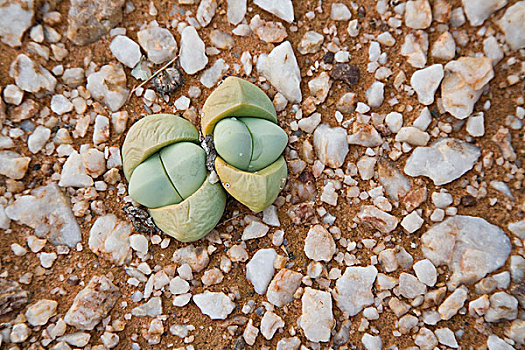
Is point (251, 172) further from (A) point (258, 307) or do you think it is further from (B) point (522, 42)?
(B) point (522, 42)

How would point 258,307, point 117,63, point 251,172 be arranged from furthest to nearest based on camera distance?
point 117,63 < point 258,307 < point 251,172

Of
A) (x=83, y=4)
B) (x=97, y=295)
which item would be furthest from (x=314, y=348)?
(x=83, y=4)

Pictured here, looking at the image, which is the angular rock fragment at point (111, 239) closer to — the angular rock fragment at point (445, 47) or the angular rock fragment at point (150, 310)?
the angular rock fragment at point (150, 310)

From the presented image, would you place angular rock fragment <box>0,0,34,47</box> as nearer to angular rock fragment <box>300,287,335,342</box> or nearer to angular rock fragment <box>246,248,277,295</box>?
angular rock fragment <box>246,248,277,295</box>

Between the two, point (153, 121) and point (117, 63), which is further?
point (117, 63)

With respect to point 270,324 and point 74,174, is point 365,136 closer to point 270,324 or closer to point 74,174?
point 270,324

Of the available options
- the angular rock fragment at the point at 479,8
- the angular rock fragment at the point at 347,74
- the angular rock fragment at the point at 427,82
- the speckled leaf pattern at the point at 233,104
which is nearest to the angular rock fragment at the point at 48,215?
the speckled leaf pattern at the point at 233,104
